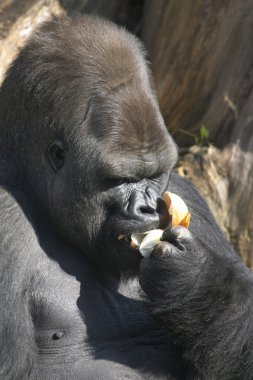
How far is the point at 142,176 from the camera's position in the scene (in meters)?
4.61

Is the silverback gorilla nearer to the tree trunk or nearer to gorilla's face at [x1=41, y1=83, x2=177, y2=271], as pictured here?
gorilla's face at [x1=41, y1=83, x2=177, y2=271]

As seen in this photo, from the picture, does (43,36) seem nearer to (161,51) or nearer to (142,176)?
(142,176)

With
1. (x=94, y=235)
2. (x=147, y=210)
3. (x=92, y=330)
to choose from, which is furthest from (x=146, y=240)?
(x=92, y=330)

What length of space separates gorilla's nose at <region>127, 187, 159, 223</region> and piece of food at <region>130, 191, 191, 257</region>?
0.24 feet

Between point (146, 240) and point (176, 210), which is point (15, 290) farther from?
point (176, 210)

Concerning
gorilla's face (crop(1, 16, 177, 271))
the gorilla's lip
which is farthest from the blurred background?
the gorilla's lip

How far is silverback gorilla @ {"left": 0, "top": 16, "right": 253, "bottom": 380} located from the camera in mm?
4539

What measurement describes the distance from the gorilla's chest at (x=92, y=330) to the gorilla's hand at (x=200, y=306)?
225 millimetres

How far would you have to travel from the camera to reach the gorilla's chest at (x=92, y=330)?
469cm

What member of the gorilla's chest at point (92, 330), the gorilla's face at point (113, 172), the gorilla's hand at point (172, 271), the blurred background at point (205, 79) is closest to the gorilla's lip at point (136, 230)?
the gorilla's face at point (113, 172)

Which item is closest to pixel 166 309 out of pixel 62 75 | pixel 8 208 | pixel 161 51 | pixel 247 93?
pixel 8 208

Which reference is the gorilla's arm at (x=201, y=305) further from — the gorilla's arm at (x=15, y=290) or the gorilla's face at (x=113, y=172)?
the gorilla's arm at (x=15, y=290)

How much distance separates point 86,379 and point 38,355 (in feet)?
0.85

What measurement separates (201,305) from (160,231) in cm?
42
